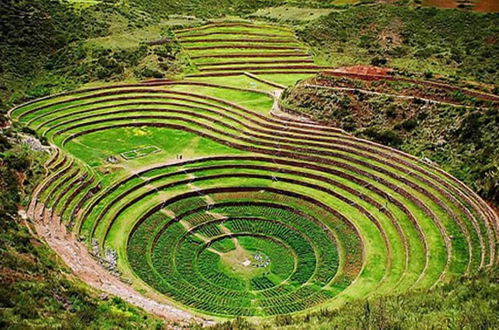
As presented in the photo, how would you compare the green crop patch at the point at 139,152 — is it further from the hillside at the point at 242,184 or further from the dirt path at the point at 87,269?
the dirt path at the point at 87,269

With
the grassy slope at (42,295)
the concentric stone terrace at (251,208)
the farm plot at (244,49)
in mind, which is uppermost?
the farm plot at (244,49)

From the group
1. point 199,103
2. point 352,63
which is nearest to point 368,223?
point 199,103

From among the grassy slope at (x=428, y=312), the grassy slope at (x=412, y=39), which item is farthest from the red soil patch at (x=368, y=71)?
the grassy slope at (x=428, y=312)

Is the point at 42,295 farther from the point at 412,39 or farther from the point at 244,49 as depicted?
the point at 412,39

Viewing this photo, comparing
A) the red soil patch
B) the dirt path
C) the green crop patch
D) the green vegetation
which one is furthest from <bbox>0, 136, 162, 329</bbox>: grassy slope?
the red soil patch

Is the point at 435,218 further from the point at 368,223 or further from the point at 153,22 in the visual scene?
the point at 153,22

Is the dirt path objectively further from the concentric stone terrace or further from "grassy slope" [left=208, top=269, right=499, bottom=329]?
"grassy slope" [left=208, top=269, right=499, bottom=329]
